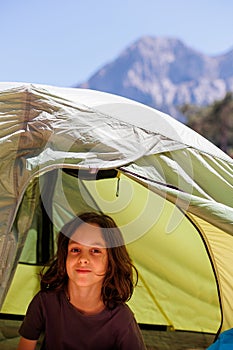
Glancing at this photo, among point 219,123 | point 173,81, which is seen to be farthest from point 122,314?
point 173,81

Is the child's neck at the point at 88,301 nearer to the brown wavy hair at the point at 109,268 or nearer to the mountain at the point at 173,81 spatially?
the brown wavy hair at the point at 109,268

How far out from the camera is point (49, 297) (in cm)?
219

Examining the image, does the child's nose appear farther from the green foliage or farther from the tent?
the green foliage

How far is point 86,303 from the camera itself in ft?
7.07

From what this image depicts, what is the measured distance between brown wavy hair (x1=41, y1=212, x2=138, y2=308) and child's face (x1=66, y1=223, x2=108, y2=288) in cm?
3

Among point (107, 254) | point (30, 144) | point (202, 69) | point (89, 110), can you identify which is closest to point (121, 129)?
point (89, 110)

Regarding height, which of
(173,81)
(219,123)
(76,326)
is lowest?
(173,81)

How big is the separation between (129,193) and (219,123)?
27.4 metres

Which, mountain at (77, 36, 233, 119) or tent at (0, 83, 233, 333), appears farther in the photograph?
mountain at (77, 36, 233, 119)

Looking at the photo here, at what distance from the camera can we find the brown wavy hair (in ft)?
7.12

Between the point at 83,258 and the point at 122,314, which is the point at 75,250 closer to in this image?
the point at 83,258

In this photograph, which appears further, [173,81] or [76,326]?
[173,81]

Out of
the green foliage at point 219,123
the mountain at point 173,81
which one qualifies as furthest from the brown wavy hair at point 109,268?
the mountain at point 173,81

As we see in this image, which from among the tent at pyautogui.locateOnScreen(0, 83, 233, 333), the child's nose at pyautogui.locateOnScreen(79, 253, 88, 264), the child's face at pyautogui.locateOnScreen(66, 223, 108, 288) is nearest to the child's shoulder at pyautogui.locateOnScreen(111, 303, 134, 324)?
the child's face at pyautogui.locateOnScreen(66, 223, 108, 288)
